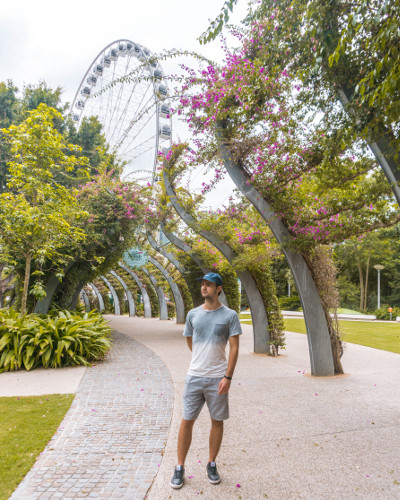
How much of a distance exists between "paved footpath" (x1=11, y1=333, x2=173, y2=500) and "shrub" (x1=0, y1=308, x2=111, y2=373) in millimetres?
1346

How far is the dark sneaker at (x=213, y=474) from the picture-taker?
270cm

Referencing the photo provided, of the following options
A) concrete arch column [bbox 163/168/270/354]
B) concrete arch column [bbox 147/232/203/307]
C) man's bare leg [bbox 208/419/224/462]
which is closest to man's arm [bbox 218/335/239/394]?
man's bare leg [bbox 208/419/224/462]

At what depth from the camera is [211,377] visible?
2754mm

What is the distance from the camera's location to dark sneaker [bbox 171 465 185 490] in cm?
264

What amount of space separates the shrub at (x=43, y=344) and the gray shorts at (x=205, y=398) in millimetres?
5050

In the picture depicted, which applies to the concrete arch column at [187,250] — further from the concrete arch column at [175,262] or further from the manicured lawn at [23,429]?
the manicured lawn at [23,429]

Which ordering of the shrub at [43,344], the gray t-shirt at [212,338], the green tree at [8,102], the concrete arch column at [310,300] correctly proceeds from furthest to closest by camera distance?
the green tree at [8,102]
the shrub at [43,344]
the concrete arch column at [310,300]
the gray t-shirt at [212,338]

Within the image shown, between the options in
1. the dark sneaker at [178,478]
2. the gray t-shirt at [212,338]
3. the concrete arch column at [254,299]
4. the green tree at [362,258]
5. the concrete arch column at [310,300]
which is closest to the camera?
the dark sneaker at [178,478]

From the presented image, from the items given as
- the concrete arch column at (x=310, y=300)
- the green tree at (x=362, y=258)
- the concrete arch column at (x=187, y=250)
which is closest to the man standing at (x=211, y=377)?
the concrete arch column at (x=310, y=300)

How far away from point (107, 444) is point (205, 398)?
4.30 ft

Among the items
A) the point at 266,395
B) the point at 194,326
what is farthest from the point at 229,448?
the point at 266,395

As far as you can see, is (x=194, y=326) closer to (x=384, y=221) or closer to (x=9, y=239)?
(x=384, y=221)

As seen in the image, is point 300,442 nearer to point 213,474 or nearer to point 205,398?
point 213,474

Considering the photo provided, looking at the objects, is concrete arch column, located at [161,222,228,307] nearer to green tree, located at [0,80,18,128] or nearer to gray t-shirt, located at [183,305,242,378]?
green tree, located at [0,80,18,128]
